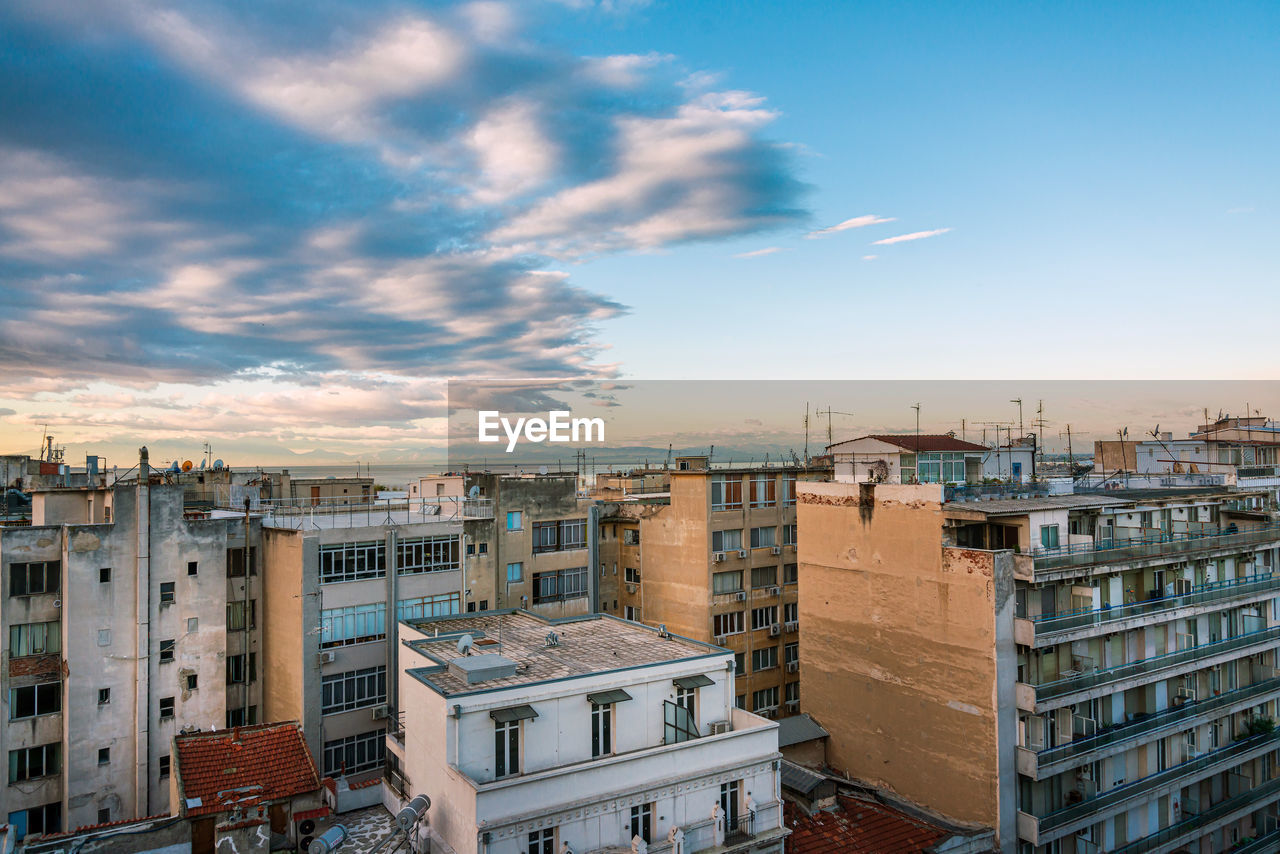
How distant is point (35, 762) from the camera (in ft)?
95.7

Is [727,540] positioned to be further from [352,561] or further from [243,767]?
[243,767]

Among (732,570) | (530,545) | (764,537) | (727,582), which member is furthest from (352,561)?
(764,537)

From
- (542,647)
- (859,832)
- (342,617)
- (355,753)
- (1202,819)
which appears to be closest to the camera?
(542,647)

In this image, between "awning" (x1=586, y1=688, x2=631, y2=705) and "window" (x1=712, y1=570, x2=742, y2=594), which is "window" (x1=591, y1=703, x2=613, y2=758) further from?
"window" (x1=712, y1=570, x2=742, y2=594)

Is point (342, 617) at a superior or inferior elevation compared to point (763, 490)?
inferior

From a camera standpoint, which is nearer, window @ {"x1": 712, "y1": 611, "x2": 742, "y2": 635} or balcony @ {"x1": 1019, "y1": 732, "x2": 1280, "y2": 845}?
balcony @ {"x1": 1019, "y1": 732, "x2": 1280, "y2": 845}

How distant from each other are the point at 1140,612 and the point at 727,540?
19.7 meters

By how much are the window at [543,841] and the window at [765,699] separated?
2470 centimetres

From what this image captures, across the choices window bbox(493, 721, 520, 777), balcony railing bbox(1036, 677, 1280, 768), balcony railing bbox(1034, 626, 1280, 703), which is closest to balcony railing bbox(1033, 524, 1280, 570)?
balcony railing bbox(1034, 626, 1280, 703)

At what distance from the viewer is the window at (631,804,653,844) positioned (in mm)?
22078

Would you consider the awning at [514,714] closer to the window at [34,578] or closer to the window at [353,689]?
the window at [353,689]

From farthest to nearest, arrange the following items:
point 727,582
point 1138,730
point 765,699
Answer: point 765,699 → point 727,582 → point 1138,730

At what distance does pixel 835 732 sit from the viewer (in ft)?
111

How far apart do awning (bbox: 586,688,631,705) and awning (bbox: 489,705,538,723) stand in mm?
1802
